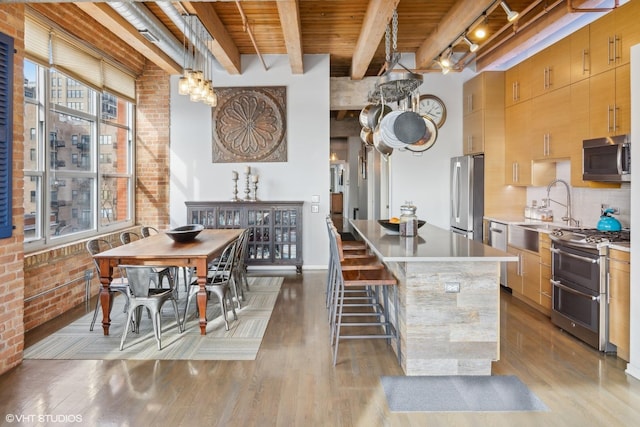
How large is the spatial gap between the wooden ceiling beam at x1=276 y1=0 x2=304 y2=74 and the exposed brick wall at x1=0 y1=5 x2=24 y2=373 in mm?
2205

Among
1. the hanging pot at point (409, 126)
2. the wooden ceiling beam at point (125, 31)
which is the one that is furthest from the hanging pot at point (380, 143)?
the wooden ceiling beam at point (125, 31)

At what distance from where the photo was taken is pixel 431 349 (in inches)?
116

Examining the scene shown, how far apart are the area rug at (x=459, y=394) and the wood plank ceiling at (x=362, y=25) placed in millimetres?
3338

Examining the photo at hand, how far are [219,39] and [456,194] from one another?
399cm

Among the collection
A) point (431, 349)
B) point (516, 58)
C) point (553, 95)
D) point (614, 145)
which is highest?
point (516, 58)

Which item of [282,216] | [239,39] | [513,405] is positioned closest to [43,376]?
[513,405]

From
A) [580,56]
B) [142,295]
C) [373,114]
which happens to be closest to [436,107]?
[580,56]

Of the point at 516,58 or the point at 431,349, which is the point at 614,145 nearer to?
the point at 431,349

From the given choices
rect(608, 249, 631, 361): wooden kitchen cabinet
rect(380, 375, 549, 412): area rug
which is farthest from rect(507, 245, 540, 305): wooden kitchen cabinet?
rect(380, 375, 549, 412): area rug

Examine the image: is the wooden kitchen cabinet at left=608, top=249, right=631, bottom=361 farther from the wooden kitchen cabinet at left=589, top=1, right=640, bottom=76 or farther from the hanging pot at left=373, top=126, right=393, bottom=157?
the hanging pot at left=373, top=126, right=393, bottom=157

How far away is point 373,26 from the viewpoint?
4.56 meters

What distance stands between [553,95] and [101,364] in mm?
5138

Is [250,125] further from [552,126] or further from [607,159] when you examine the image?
[607,159]

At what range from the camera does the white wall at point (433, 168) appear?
678 cm
